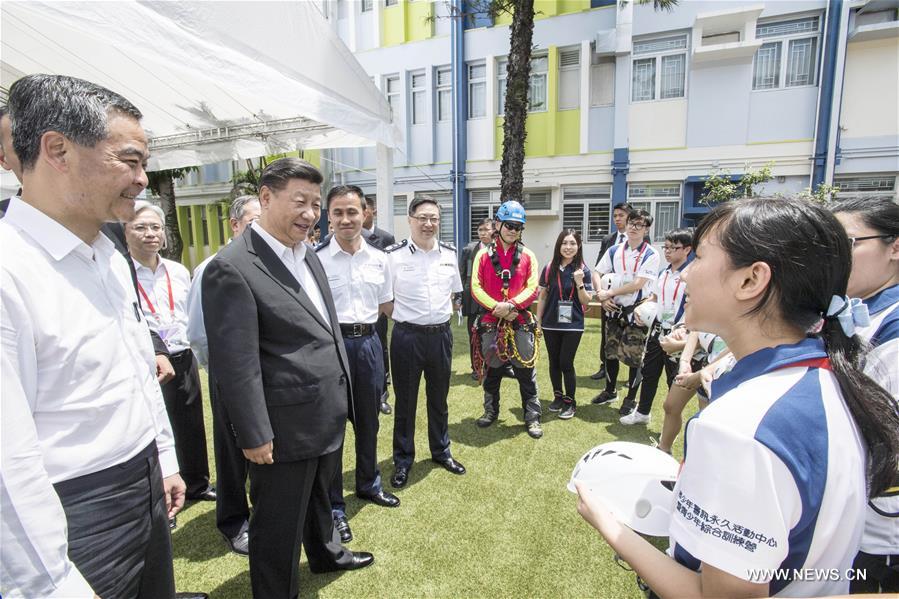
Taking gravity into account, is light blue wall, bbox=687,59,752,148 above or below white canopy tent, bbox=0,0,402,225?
above

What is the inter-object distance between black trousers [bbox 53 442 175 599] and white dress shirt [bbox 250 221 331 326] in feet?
2.89

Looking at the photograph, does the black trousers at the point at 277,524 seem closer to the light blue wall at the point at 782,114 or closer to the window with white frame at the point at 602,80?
the window with white frame at the point at 602,80

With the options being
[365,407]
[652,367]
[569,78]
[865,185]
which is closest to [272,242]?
[365,407]

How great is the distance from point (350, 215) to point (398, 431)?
1.66 metres

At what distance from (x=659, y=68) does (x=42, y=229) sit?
1193 centimetres

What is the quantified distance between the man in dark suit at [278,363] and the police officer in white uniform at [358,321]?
2.53ft

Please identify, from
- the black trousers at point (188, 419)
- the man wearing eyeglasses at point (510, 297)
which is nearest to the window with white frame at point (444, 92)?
the man wearing eyeglasses at point (510, 297)

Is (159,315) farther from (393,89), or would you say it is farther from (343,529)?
(393,89)

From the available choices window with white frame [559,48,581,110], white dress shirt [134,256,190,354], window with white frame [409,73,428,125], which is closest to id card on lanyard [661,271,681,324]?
white dress shirt [134,256,190,354]

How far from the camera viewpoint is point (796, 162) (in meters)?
9.53

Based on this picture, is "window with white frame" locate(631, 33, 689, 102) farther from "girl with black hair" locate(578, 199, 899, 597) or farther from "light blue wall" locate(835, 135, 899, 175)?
"girl with black hair" locate(578, 199, 899, 597)

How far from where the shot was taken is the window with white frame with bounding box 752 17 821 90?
9.31 meters

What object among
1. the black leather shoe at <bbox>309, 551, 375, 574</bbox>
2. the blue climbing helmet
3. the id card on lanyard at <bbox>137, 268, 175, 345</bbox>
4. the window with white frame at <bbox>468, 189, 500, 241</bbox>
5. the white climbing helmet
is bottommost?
the black leather shoe at <bbox>309, 551, 375, 574</bbox>

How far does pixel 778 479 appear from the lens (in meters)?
0.86
